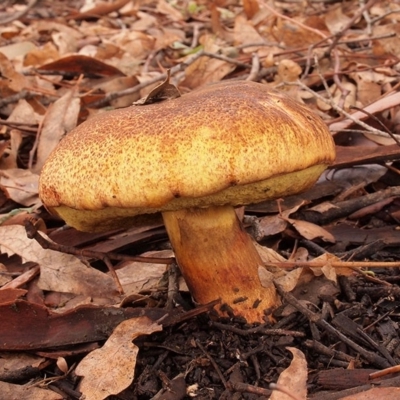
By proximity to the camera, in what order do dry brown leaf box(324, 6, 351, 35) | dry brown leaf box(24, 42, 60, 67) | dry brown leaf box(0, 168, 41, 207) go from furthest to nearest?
1. dry brown leaf box(324, 6, 351, 35)
2. dry brown leaf box(24, 42, 60, 67)
3. dry brown leaf box(0, 168, 41, 207)

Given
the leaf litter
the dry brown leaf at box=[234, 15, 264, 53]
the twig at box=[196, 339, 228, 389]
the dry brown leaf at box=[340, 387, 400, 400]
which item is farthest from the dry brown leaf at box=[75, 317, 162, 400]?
the dry brown leaf at box=[234, 15, 264, 53]

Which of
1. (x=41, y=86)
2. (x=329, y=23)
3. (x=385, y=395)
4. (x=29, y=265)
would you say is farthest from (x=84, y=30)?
(x=385, y=395)

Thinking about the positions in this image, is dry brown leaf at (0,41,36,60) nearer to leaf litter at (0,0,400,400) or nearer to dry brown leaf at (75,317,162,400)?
leaf litter at (0,0,400,400)

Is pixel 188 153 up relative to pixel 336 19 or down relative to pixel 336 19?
up

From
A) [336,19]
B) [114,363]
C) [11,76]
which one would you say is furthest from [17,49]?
[114,363]

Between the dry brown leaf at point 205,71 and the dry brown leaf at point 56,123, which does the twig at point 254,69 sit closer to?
the dry brown leaf at point 205,71

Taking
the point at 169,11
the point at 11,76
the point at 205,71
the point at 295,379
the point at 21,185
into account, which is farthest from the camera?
the point at 169,11

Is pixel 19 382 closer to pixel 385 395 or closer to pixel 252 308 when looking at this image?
pixel 252 308

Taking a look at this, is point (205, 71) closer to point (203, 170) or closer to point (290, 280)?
point (290, 280)
